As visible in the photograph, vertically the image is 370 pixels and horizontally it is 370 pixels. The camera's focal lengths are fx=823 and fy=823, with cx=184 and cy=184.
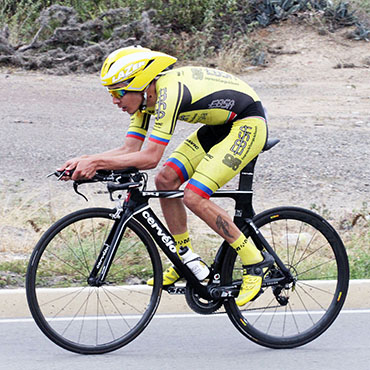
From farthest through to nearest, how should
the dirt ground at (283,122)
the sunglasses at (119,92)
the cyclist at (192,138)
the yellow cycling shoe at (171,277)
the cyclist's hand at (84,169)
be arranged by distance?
the dirt ground at (283,122), the yellow cycling shoe at (171,277), the sunglasses at (119,92), the cyclist at (192,138), the cyclist's hand at (84,169)

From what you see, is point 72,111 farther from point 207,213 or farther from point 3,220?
point 207,213

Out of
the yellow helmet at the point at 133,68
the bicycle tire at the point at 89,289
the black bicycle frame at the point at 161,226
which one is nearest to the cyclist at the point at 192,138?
the yellow helmet at the point at 133,68

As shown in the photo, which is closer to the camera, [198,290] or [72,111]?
[198,290]

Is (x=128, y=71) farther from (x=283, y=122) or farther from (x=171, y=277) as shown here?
(x=283, y=122)

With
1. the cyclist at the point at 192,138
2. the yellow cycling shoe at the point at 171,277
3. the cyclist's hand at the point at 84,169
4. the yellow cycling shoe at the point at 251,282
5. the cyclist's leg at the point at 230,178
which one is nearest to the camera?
the cyclist's hand at the point at 84,169

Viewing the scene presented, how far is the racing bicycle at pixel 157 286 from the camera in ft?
17.0

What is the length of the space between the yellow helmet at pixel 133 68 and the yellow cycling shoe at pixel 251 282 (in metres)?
1.36

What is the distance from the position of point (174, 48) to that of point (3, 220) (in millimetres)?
10059

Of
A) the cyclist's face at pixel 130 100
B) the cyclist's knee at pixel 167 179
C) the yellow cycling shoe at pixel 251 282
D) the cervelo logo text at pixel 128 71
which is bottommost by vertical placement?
A: the yellow cycling shoe at pixel 251 282

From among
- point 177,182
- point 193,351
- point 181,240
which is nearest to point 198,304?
point 193,351

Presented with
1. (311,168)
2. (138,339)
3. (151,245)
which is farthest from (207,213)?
(311,168)

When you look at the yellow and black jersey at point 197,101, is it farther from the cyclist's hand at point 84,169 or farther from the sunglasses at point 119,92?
the cyclist's hand at point 84,169

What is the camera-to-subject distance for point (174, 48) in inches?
691

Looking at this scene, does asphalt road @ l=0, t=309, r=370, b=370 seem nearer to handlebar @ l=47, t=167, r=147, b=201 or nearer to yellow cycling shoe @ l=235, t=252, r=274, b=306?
yellow cycling shoe @ l=235, t=252, r=274, b=306
